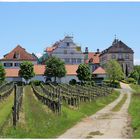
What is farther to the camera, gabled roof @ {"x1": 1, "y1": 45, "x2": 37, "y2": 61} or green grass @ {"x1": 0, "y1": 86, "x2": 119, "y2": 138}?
gabled roof @ {"x1": 1, "y1": 45, "x2": 37, "y2": 61}

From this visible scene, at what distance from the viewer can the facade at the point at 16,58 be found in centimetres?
13500

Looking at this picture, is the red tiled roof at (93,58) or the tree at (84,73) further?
the red tiled roof at (93,58)

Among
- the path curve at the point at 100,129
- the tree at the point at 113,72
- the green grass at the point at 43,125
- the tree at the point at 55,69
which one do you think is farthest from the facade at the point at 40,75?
the path curve at the point at 100,129

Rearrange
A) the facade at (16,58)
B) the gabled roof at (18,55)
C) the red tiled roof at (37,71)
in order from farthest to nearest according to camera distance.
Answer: the gabled roof at (18,55)
the facade at (16,58)
the red tiled roof at (37,71)

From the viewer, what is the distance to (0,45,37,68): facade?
135m

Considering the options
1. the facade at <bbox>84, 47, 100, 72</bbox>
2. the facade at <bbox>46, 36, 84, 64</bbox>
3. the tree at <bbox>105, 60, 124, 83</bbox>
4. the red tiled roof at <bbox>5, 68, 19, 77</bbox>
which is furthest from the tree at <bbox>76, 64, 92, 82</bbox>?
the facade at <bbox>84, 47, 100, 72</bbox>

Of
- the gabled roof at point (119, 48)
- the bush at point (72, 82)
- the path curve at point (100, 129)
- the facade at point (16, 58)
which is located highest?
the gabled roof at point (119, 48)

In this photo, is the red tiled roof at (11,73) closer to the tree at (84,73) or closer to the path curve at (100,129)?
the tree at (84,73)

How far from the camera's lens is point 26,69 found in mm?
110125

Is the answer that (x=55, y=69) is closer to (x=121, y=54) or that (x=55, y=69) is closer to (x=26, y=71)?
(x=26, y=71)

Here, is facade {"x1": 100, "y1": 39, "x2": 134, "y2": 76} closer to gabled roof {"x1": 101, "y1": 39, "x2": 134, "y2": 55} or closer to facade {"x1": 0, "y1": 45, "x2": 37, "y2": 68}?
gabled roof {"x1": 101, "y1": 39, "x2": 134, "y2": 55}

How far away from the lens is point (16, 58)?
136875mm

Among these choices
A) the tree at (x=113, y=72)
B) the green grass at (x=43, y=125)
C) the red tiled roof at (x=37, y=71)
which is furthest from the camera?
the tree at (x=113, y=72)

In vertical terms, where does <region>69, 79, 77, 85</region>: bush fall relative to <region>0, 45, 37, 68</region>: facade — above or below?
below
